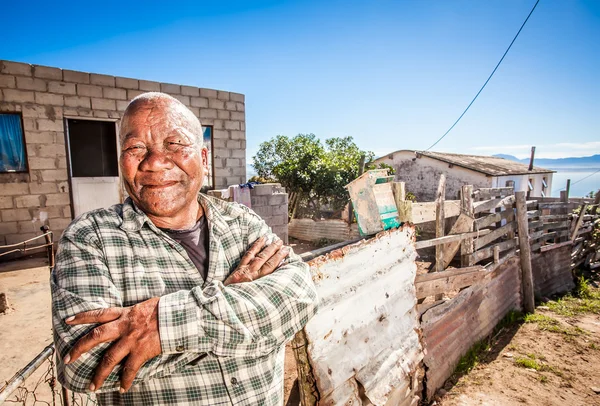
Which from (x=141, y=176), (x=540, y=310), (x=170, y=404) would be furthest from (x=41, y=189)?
(x=540, y=310)

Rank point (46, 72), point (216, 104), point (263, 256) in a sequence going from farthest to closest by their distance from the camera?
point (216, 104)
point (46, 72)
point (263, 256)

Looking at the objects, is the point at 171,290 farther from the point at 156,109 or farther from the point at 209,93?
the point at 209,93

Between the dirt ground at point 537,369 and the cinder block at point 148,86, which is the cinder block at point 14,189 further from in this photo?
the dirt ground at point 537,369

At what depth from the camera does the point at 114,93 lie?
21.8 feet

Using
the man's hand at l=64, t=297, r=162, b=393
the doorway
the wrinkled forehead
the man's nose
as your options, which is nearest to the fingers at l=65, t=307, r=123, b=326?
the man's hand at l=64, t=297, r=162, b=393

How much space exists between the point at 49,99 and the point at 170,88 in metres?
2.32

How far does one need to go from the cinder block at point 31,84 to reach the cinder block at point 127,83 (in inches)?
49.9

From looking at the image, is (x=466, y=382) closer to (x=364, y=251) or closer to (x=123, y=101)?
(x=364, y=251)

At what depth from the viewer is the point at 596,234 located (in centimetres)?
813

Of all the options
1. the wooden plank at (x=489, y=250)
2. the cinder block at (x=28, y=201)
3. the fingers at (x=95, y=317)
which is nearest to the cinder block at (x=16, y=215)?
the cinder block at (x=28, y=201)

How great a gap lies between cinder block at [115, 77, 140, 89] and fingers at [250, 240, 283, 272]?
6.96 metres

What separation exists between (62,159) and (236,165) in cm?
376

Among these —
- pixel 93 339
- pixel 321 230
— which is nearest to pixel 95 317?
pixel 93 339

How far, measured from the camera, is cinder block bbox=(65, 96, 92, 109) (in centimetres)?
627
